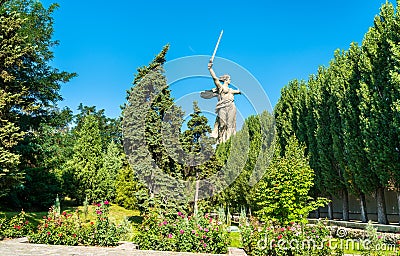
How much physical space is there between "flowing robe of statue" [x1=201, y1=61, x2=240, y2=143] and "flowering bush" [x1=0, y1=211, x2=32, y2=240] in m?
17.9

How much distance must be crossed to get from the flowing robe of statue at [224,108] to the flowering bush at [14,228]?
58.7 feet

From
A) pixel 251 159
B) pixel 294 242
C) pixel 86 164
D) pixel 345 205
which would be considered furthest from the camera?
pixel 251 159

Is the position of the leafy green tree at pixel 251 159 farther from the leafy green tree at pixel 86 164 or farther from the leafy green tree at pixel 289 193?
the leafy green tree at pixel 86 164

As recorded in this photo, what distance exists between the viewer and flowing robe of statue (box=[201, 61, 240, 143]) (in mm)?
28672

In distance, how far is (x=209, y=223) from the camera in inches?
Answer: 368

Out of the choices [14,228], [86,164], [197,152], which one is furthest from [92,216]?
[14,228]

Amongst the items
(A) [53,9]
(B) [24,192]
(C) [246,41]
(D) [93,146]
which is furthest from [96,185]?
(C) [246,41]

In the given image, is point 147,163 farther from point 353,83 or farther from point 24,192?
point 353,83

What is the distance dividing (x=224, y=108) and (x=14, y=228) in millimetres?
22498

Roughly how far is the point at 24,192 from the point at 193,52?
12023 mm

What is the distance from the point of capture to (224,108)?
3089 centimetres

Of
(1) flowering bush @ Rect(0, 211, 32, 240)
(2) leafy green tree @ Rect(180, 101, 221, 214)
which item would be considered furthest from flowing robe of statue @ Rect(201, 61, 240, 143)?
(1) flowering bush @ Rect(0, 211, 32, 240)

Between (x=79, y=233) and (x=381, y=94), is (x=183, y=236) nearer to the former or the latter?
(x=79, y=233)

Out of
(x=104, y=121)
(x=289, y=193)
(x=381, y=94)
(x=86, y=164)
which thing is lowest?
(x=289, y=193)
